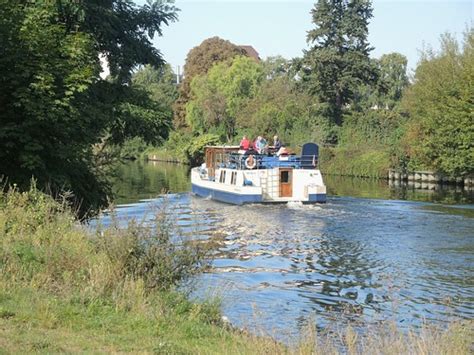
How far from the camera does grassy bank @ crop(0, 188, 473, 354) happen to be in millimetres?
7730

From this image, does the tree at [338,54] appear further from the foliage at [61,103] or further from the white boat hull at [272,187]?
the foliage at [61,103]

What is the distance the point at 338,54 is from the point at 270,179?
35916 mm

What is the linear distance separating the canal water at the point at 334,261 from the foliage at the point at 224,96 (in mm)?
47135

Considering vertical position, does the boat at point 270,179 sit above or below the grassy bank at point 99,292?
above

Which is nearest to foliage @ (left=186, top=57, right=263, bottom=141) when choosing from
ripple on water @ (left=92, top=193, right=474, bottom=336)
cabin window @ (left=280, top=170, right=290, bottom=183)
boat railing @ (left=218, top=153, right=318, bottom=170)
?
boat railing @ (left=218, top=153, right=318, bottom=170)

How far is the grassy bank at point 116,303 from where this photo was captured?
304 inches

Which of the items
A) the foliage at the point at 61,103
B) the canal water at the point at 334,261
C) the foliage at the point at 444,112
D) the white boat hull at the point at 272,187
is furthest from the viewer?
the foliage at the point at 444,112

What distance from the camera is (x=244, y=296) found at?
14.6 metres

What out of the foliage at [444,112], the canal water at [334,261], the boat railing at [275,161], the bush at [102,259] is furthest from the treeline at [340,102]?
the bush at [102,259]

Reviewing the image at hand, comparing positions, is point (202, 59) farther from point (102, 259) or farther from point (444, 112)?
point (102, 259)

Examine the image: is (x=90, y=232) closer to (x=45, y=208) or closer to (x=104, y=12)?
(x=45, y=208)

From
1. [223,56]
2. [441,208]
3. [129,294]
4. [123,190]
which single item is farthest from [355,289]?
[223,56]

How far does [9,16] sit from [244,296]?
935cm

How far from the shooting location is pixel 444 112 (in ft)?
160
